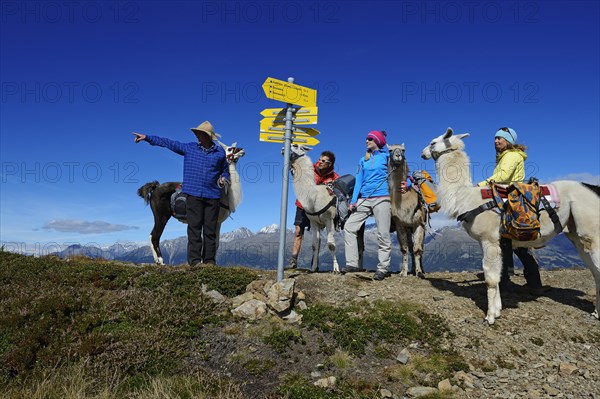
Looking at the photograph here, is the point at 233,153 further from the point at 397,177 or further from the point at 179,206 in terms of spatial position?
the point at 397,177

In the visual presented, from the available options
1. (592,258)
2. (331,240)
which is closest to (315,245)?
(331,240)

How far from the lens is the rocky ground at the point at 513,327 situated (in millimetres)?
5773

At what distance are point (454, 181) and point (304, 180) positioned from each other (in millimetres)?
Answer: 4050

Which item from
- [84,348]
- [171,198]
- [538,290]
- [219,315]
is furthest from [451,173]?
[171,198]

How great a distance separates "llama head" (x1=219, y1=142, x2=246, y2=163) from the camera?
36.6ft

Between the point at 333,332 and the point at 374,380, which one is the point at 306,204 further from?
the point at 374,380

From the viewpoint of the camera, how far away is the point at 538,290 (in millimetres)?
9531

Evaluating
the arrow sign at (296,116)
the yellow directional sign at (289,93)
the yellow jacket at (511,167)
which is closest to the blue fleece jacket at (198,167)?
the arrow sign at (296,116)

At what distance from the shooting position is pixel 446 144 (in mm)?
8445

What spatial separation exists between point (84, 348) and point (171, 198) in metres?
7.20

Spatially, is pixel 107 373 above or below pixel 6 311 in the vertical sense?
below

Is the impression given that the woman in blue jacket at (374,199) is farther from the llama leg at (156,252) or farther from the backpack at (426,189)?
the llama leg at (156,252)

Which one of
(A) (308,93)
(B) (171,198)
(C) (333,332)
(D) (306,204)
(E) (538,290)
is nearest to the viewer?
(C) (333,332)

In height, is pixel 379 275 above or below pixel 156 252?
below
